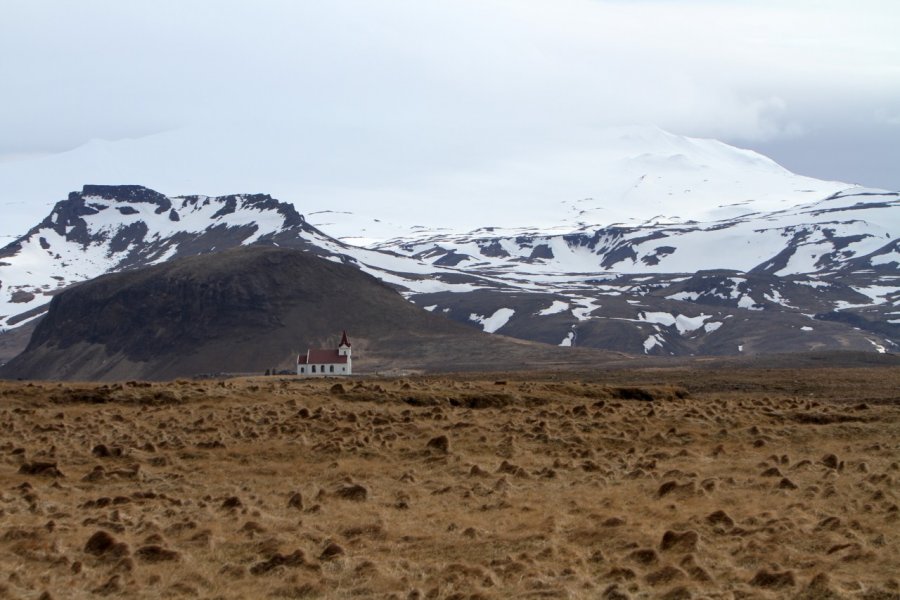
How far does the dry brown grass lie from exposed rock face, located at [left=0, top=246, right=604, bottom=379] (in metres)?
96.1

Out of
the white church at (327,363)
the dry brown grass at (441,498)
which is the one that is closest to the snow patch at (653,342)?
the white church at (327,363)

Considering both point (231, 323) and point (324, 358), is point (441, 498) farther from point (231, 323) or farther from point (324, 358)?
point (231, 323)

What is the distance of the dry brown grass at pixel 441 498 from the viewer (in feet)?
51.4

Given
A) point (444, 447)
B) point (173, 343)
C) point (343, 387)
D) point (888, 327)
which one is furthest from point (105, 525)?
point (888, 327)

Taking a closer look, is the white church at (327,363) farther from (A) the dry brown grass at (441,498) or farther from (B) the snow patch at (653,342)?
(B) the snow patch at (653,342)

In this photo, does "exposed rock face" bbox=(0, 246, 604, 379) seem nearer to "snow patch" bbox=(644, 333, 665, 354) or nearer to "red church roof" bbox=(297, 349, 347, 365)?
"red church roof" bbox=(297, 349, 347, 365)

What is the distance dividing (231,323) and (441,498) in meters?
139

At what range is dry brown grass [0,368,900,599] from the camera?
Result: 1566 centimetres

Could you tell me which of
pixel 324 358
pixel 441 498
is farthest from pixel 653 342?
pixel 441 498

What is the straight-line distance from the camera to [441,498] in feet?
73.5

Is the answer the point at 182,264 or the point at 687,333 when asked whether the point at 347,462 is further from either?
the point at 687,333

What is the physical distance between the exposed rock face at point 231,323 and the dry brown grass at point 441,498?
96097 mm

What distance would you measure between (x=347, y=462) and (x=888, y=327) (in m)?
193

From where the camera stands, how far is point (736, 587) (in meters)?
14.6
